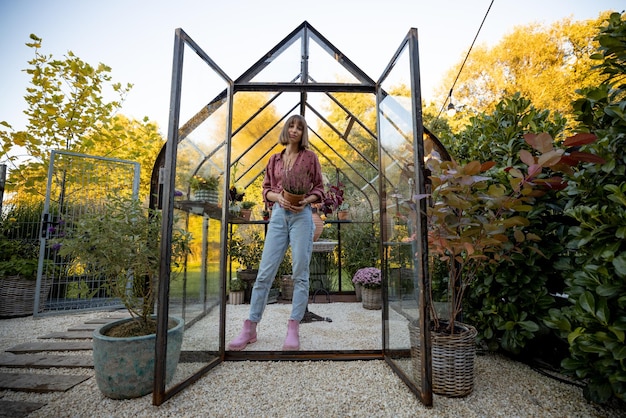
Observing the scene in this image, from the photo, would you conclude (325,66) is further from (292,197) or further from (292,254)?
(292,254)

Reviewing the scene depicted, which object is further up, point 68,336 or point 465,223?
point 465,223

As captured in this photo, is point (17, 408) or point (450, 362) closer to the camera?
point (17, 408)

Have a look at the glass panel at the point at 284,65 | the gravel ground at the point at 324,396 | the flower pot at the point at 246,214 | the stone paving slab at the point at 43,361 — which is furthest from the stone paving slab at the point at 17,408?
the flower pot at the point at 246,214

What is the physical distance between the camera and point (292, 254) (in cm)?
249

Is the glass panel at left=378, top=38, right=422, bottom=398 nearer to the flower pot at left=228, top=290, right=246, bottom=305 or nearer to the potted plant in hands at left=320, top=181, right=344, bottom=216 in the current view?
the potted plant in hands at left=320, top=181, right=344, bottom=216

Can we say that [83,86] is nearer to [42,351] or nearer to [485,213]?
[42,351]

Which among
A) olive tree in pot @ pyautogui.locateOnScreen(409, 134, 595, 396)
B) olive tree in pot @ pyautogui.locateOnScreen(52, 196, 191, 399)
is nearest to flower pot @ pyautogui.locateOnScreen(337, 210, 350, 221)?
olive tree in pot @ pyautogui.locateOnScreen(409, 134, 595, 396)

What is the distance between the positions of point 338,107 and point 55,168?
12.5 feet

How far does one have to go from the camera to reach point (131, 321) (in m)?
1.95

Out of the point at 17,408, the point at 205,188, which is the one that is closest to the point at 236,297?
the point at 205,188

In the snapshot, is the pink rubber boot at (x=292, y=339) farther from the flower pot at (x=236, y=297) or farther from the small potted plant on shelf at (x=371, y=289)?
the flower pot at (x=236, y=297)

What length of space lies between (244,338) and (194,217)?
→ 1.03 metres

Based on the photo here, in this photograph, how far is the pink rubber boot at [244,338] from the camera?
2453mm

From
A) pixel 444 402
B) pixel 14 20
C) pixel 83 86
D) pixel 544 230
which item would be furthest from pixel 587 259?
pixel 83 86
